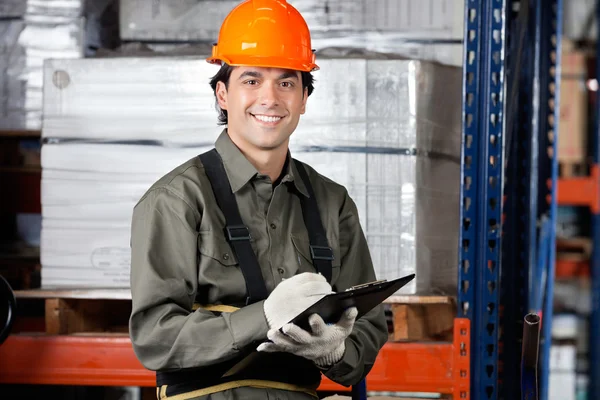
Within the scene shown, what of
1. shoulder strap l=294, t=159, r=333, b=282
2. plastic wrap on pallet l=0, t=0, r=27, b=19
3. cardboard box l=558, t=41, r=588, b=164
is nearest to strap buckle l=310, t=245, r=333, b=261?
shoulder strap l=294, t=159, r=333, b=282

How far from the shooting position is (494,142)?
127 inches

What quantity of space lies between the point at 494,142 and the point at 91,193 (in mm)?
1689

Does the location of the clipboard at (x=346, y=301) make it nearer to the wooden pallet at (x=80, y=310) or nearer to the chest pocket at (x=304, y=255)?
the chest pocket at (x=304, y=255)

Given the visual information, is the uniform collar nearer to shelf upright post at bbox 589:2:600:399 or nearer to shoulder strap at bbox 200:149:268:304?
shoulder strap at bbox 200:149:268:304

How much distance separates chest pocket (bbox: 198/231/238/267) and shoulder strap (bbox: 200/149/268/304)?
22 mm

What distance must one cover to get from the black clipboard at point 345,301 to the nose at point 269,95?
2.06 ft

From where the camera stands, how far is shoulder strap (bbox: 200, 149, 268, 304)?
2096 mm

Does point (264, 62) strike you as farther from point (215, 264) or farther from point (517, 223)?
point (517, 223)

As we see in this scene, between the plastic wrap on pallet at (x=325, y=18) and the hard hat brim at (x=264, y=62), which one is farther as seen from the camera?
the plastic wrap on pallet at (x=325, y=18)

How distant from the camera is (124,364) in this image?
3.26 metres

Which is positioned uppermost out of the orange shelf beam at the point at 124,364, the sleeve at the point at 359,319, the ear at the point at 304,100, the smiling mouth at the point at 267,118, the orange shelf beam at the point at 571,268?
the ear at the point at 304,100

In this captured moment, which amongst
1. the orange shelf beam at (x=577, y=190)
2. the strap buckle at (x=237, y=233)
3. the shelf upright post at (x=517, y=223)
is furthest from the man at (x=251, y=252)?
the orange shelf beam at (x=577, y=190)

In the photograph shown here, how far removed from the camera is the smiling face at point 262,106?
7.47 ft

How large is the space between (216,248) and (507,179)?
7.89 feet
